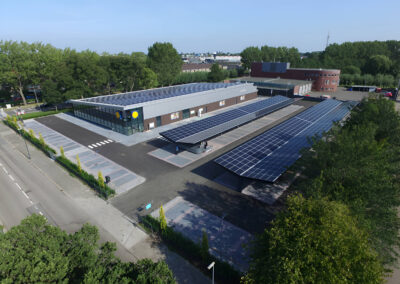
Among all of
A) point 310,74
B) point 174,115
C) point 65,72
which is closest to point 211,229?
point 174,115

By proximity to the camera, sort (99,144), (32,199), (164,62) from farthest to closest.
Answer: (164,62)
(99,144)
(32,199)

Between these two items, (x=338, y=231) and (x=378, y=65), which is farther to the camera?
(x=378, y=65)

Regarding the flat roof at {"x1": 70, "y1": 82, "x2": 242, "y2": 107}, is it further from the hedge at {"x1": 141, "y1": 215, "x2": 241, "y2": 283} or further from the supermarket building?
the hedge at {"x1": 141, "y1": 215, "x2": 241, "y2": 283}

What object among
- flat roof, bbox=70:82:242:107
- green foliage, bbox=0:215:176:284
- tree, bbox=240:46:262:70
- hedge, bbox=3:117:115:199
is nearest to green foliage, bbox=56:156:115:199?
hedge, bbox=3:117:115:199

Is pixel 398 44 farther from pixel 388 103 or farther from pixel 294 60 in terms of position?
pixel 388 103

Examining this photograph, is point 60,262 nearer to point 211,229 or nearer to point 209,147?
point 211,229

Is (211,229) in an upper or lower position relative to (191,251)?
lower

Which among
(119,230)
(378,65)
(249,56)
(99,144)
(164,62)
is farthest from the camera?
(249,56)
